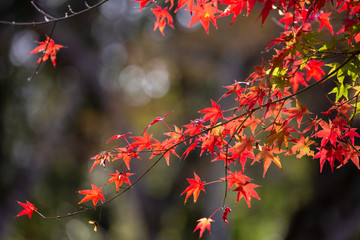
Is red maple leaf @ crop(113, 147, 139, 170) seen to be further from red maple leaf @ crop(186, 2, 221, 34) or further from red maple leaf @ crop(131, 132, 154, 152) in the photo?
red maple leaf @ crop(186, 2, 221, 34)

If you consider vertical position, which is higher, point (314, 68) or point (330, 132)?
point (314, 68)

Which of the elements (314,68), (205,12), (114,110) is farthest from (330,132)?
(114,110)

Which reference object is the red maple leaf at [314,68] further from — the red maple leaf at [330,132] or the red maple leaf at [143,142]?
the red maple leaf at [143,142]

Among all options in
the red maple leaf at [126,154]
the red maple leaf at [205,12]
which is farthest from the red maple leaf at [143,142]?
the red maple leaf at [205,12]

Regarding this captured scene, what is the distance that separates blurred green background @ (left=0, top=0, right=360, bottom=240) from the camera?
24.0 feet

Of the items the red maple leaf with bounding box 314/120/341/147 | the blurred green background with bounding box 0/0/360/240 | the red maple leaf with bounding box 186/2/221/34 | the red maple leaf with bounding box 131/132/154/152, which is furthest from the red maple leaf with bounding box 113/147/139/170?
the blurred green background with bounding box 0/0/360/240

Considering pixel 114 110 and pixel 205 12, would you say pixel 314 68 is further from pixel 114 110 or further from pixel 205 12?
pixel 114 110

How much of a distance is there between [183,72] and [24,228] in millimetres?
5316

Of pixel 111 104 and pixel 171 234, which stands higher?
pixel 111 104

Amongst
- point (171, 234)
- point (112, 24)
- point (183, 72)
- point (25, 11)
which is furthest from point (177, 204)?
point (25, 11)

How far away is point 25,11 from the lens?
7184 mm

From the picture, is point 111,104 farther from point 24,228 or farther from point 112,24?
point 24,228

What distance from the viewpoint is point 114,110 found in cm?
737

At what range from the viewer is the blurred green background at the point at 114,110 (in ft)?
24.0
